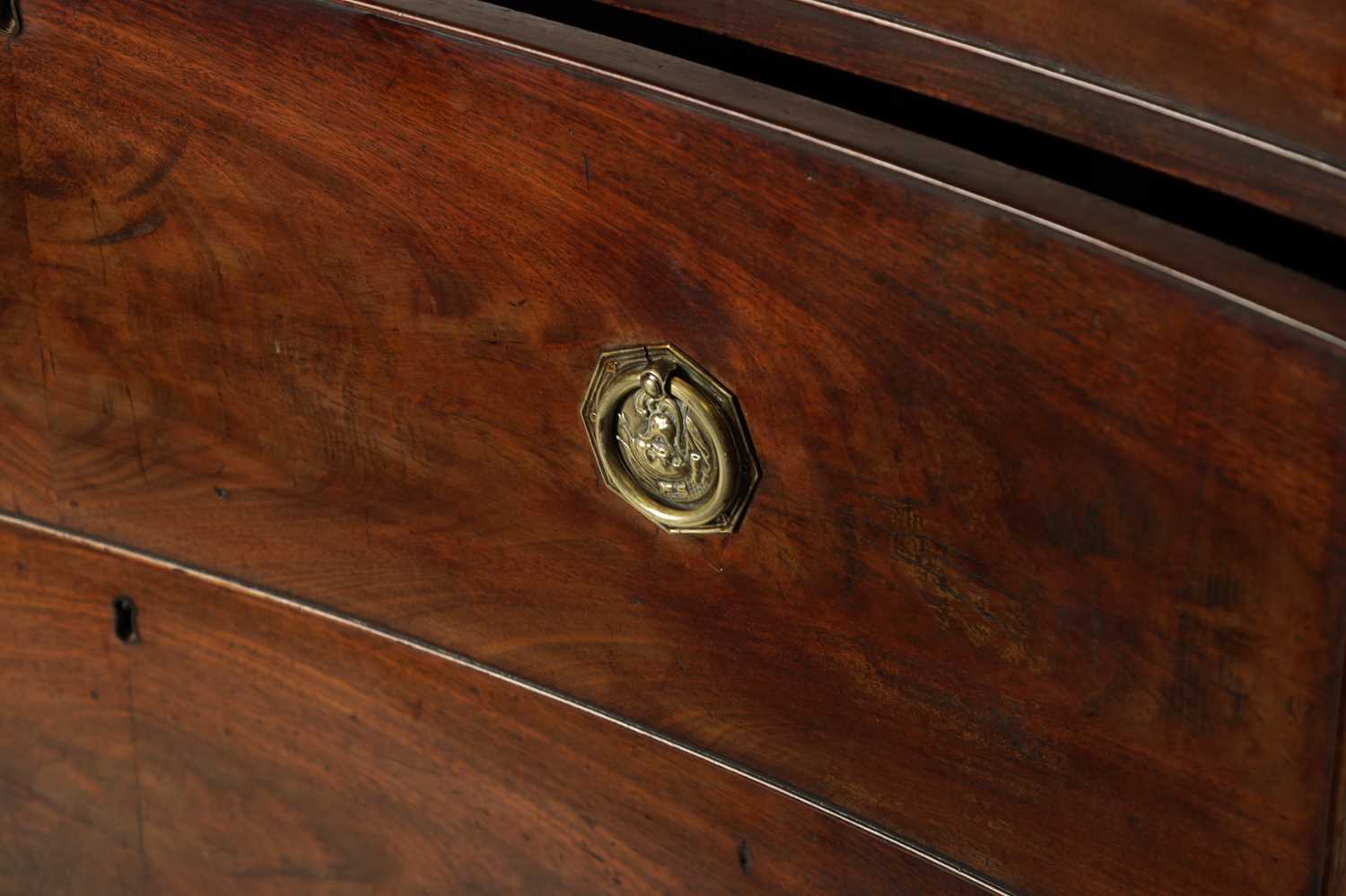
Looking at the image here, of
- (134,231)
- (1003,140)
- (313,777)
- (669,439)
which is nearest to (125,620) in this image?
(313,777)

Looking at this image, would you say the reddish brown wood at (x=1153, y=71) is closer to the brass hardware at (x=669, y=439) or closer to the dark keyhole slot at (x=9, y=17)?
the brass hardware at (x=669, y=439)

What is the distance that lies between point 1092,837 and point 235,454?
0.39 m

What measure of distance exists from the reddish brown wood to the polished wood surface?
0.29 metres

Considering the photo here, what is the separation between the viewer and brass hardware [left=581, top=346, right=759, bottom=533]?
604 mm

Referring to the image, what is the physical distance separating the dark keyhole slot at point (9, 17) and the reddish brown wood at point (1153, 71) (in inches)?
13.0

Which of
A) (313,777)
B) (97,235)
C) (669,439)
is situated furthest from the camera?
(313,777)

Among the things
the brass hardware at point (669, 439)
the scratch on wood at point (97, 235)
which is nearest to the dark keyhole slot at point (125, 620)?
the scratch on wood at point (97, 235)

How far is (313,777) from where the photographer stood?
836 millimetres

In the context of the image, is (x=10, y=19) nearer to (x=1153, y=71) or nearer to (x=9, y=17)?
(x=9, y=17)

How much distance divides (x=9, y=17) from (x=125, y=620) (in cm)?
30

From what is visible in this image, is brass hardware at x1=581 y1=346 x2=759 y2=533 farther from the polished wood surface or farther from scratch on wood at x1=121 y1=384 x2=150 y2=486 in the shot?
scratch on wood at x1=121 y1=384 x2=150 y2=486

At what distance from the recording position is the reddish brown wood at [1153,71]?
48 centimetres

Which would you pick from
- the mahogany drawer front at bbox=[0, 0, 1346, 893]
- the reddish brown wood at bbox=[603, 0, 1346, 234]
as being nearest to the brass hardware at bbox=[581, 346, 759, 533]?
the mahogany drawer front at bbox=[0, 0, 1346, 893]

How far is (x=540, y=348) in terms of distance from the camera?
0.64m
